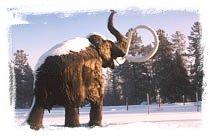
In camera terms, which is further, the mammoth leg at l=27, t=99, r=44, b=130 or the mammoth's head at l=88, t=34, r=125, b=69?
the mammoth's head at l=88, t=34, r=125, b=69

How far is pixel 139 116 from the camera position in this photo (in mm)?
6074

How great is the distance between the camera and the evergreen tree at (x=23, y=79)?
5.53m

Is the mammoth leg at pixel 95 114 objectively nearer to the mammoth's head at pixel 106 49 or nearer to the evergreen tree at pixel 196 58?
the mammoth's head at pixel 106 49

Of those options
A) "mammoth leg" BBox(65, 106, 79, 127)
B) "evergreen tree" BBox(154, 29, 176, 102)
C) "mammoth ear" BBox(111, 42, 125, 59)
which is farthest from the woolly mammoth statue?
"mammoth ear" BBox(111, 42, 125, 59)

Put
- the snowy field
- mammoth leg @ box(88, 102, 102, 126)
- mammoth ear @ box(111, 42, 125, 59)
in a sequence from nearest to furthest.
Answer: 1. the snowy field
2. mammoth leg @ box(88, 102, 102, 126)
3. mammoth ear @ box(111, 42, 125, 59)

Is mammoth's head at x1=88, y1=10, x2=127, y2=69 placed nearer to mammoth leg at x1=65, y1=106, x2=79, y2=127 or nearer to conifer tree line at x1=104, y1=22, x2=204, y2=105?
conifer tree line at x1=104, y1=22, x2=204, y2=105

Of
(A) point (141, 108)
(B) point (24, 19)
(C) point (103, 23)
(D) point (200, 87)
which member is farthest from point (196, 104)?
(B) point (24, 19)

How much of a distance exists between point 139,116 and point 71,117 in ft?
2.58

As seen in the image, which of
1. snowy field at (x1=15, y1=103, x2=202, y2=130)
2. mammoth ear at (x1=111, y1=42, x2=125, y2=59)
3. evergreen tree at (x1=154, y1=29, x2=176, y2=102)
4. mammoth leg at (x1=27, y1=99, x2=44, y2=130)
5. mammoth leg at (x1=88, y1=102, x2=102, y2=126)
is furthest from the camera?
mammoth ear at (x1=111, y1=42, x2=125, y2=59)

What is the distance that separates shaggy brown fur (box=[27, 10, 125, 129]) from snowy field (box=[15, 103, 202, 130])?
0.09 m

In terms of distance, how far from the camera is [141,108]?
6172 millimetres

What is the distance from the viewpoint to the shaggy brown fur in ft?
18.0

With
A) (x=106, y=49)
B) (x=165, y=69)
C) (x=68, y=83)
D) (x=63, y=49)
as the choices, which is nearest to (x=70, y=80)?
(x=68, y=83)

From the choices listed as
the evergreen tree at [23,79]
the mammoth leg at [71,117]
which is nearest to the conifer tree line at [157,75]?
the evergreen tree at [23,79]
